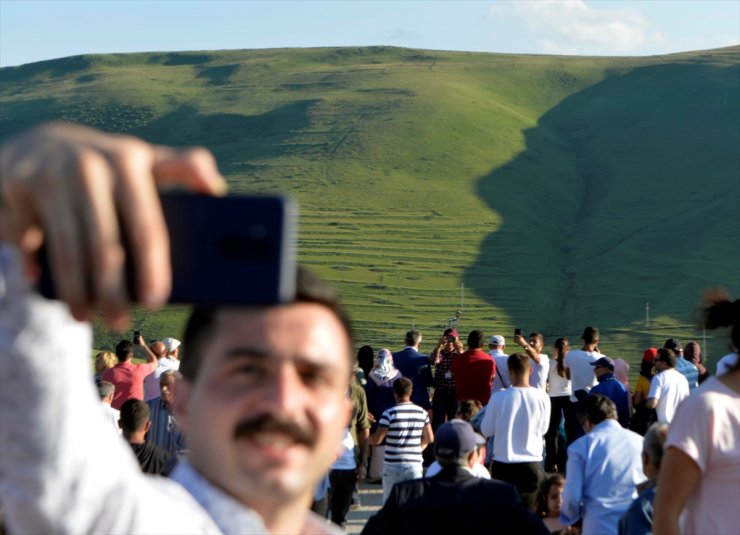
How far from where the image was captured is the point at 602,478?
771 centimetres

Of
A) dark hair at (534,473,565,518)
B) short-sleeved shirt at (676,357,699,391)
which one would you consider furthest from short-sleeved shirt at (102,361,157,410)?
short-sleeved shirt at (676,357,699,391)

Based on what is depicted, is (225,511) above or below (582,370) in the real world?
above

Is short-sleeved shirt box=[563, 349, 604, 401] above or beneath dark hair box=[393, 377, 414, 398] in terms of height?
beneath

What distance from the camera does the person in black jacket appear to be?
241 inches

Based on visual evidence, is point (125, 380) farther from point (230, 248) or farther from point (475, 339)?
point (230, 248)

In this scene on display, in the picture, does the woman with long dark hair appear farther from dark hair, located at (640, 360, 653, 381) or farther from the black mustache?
the black mustache

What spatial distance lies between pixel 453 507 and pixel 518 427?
379 cm

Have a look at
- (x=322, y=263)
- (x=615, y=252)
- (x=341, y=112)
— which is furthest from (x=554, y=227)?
(x=341, y=112)

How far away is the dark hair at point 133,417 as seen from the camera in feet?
25.4

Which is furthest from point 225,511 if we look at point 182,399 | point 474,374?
point 474,374

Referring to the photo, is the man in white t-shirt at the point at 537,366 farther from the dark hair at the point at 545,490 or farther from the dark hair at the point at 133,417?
the dark hair at the point at 133,417

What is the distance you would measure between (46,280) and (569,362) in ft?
41.5

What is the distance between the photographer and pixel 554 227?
76.5 m

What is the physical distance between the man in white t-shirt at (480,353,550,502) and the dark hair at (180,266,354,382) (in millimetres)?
8114
